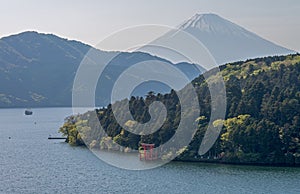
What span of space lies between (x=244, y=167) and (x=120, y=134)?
10.2m

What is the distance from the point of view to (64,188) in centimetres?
2128

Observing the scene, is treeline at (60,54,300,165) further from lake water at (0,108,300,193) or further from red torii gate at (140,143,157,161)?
lake water at (0,108,300,193)

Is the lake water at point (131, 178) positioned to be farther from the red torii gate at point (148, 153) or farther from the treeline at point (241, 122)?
the red torii gate at point (148, 153)

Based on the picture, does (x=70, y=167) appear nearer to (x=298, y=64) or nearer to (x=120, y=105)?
(x=120, y=105)

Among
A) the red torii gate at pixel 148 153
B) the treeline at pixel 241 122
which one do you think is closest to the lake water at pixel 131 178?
the treeline at pixel 241 122

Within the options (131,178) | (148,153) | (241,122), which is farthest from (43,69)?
(131,178)

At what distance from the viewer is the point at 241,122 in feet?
96.9

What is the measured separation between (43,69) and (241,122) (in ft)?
382

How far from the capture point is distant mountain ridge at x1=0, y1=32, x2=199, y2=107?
124 meters

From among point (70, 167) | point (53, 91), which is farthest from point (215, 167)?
point (53, 91)

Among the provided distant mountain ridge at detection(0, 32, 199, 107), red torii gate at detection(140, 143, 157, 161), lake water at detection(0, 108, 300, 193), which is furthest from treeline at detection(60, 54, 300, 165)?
distant mountain ridge at detection(0, 32, 199, 107)

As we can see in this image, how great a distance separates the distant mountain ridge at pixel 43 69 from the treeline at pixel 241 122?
200ft

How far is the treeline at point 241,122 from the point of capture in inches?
1094

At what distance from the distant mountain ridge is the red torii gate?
68.7m
